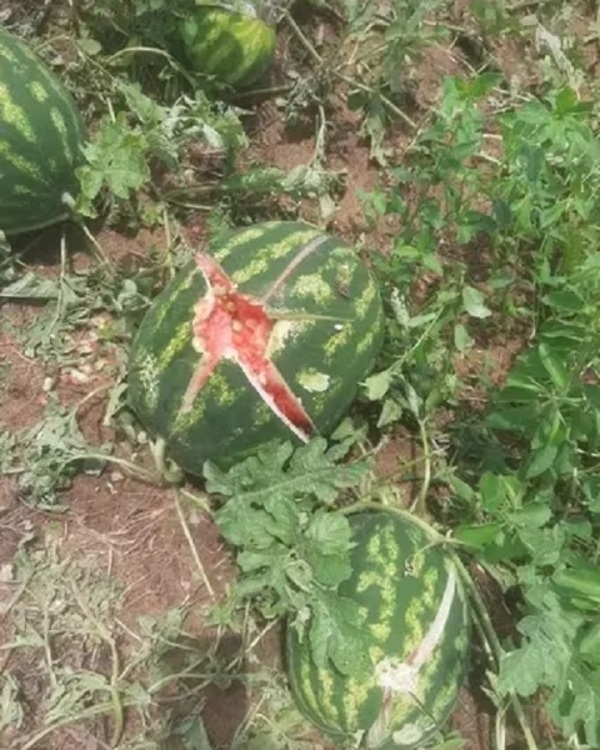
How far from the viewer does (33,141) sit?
2705 millimetres

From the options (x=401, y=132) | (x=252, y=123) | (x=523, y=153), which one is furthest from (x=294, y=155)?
(x=523, y=153)

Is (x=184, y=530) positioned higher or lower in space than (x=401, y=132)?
lower

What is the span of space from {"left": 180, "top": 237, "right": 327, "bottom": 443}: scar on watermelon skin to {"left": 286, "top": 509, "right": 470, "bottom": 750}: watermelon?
0.43m

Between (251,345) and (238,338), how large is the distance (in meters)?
0.04

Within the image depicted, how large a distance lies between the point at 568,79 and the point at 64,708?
257 cm

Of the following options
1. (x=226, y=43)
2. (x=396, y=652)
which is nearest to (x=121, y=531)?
(x=396, y=652)

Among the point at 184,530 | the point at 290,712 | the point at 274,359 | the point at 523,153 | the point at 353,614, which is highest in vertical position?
the point at 523,153

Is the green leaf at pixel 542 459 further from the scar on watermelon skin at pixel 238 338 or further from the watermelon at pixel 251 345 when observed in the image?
the scar on watermelon skin at pixel 238 338

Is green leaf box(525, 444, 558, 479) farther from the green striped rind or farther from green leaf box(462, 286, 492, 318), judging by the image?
the green striped rind

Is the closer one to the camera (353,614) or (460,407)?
(353,614)

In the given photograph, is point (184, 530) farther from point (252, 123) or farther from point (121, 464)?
point (252, 123)

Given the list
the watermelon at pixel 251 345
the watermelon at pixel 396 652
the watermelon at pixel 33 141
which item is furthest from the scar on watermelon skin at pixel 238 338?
the watermelon at pixel 33 141

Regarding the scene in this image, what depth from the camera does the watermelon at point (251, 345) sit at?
253 centimetres

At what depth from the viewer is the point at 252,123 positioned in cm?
339
